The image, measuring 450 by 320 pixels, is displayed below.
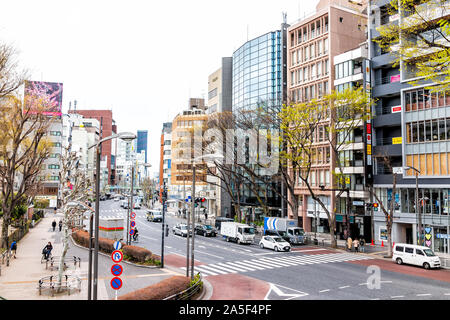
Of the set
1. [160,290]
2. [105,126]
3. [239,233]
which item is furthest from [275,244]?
[105,126]

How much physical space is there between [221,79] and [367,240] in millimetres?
50519

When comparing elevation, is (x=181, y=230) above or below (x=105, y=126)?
below

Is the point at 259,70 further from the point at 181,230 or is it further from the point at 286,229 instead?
the point at 286,229

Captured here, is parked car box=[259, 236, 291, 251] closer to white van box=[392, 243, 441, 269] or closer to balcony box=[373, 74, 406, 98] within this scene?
white van box=[392, 243, 441, 269]

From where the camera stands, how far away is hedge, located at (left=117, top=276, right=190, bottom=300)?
1556 centimetres

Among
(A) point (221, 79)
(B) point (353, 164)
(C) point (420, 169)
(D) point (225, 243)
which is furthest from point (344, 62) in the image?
(A) point (221, 79)

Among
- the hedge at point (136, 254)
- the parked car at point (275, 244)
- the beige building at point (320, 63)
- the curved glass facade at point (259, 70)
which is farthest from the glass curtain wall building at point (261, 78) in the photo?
the hedge at point (136, 254)

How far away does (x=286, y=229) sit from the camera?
136 ft

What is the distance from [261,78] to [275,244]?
128ft

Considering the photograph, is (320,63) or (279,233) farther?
(320,63)

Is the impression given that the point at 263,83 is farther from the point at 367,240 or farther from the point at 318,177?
the point at 367,240

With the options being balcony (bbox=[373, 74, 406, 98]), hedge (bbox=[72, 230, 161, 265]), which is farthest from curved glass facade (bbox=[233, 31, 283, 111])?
hedge (bbox=[72, 230, 161, 265])

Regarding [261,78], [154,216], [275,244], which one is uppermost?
[261,78]

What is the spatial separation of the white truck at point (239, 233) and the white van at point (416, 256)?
49.2ft
